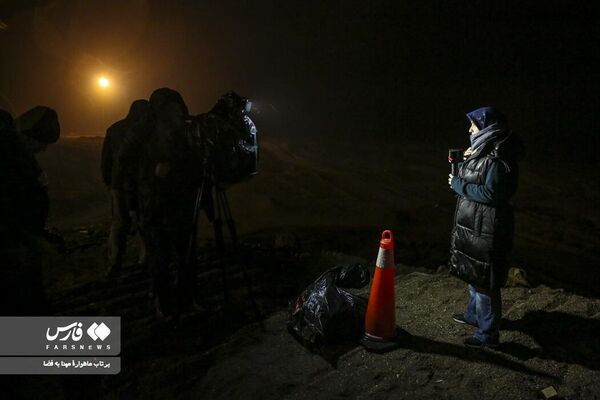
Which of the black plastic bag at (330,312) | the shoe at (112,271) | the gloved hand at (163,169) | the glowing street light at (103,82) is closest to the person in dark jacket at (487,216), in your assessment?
the black plastic bag at (330,312)

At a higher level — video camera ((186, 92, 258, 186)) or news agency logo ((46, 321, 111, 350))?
video camera ((186, 92, 258, 186))

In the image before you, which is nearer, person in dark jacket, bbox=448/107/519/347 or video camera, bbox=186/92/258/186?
person in dark jacket, bbox=448/107/519/347

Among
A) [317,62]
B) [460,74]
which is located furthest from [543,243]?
[317,62]

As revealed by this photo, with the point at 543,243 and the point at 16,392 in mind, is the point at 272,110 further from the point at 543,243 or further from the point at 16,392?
the point at 16,392

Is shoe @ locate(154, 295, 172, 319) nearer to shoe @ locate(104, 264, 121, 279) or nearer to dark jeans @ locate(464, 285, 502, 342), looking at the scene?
shoe @ locate(104, 264, 121, 279)

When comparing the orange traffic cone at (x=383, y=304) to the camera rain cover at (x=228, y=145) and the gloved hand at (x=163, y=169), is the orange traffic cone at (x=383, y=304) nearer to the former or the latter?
the camera rain cover at (x=228, y=145)

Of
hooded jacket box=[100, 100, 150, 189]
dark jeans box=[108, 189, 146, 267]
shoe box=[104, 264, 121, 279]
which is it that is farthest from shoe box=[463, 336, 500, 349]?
shoe box=[104, 264, 121, 279]

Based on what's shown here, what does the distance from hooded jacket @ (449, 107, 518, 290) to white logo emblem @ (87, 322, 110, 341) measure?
3.13 m

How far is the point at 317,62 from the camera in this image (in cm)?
3031

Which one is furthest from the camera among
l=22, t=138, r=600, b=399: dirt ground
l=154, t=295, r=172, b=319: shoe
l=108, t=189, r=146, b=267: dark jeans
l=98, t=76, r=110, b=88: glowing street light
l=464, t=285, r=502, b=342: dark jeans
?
l=98, t=76, r=110, b=88: glowing street light

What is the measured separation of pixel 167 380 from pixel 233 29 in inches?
1201

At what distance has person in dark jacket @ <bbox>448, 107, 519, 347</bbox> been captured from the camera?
10.0 feet

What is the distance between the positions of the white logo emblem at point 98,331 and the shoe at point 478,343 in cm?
308

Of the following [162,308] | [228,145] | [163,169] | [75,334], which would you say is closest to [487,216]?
[228,145]
